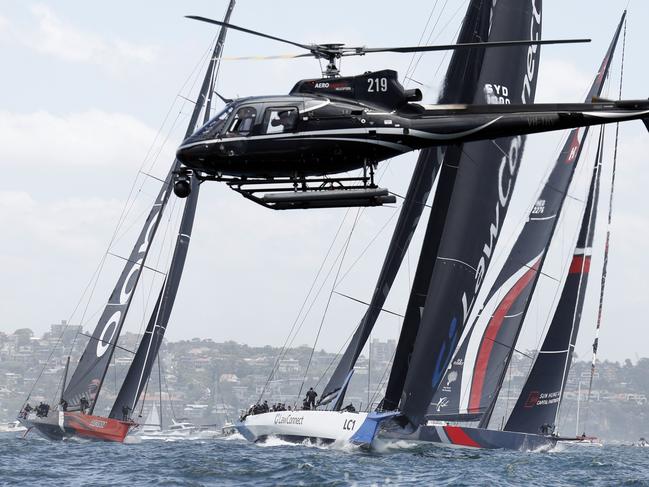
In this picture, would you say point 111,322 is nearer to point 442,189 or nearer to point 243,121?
point 442,189

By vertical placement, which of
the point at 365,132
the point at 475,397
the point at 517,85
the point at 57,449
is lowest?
the point at 57,449

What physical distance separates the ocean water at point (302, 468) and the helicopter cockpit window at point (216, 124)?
604cm

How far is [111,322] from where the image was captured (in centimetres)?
4234

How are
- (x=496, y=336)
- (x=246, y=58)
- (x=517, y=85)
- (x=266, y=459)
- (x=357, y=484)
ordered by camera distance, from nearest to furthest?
(x=246, y=58), (x=357, y=484), (x=266, y=459), (x=517, y=85), (x=496, y=336)

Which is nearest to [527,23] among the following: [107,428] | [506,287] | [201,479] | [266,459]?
[506,287]

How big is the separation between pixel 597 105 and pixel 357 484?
302 inches

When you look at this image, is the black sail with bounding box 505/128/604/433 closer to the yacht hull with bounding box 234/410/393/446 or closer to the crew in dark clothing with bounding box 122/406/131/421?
the yacht hull with bounding box 234/410/393/446

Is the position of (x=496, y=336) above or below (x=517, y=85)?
below

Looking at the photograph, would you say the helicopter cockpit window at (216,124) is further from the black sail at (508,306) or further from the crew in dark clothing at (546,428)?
the crew in dark clothing at (546,428)

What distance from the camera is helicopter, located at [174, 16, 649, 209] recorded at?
20.2 meters

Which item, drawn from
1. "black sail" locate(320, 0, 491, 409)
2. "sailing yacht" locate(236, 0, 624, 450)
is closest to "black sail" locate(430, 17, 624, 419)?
"sailing yacht" locate(236, 0, 624, 450)

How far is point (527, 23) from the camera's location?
31.5m

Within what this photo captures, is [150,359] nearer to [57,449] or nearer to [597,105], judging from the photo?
[57,449]

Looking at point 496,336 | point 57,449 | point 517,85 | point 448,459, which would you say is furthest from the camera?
point 496,336
